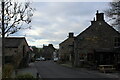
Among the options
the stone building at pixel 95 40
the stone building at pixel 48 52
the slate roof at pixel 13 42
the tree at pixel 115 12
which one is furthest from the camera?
the stone building at pixel 48 52

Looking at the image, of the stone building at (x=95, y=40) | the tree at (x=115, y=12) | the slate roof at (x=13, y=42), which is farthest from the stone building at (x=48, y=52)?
the tree at (x=115, y=12)

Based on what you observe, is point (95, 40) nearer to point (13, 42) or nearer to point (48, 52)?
point (13, 42)

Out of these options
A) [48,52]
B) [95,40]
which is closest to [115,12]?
[95,40]

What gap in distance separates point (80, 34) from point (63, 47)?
33.9m

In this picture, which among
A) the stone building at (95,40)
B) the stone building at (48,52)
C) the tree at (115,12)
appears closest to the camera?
the tree at (115,12)

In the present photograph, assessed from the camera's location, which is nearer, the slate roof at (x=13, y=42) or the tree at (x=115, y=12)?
the tree at (x=115, y=12)

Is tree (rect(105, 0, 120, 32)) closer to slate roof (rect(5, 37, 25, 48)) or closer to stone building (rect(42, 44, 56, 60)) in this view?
slate roof (rect(5, 37, 25, 48))

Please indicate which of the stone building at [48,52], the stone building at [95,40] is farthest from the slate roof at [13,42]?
the stone building at [48,52]

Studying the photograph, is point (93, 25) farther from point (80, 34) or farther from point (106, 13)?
point (106, 13)

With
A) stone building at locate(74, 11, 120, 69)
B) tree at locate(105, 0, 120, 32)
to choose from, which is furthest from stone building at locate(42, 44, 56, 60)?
tree at locate(105, 0, 120, 32)

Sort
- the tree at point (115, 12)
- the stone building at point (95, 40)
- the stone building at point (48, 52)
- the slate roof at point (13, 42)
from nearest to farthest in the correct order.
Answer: the tree at point (115, 12), the slate roof at point (13, 42), the stone building at point (95, 40), the stone building at point (48, 52)

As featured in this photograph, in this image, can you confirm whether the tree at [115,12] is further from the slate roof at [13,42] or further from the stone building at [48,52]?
the stone building at [48,52]

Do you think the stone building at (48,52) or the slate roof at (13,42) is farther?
the stone building at (48,52)

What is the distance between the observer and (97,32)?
49.9 m
